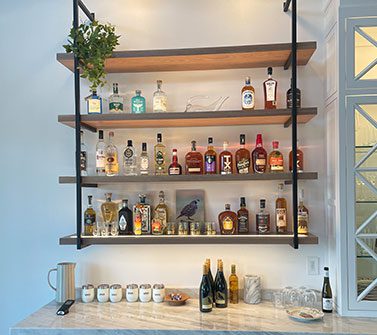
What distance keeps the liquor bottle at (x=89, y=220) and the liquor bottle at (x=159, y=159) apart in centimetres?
48

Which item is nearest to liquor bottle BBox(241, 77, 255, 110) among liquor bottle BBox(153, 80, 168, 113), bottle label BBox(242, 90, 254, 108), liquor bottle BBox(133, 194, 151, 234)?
bottle label BBox(242, 90, 254, 108)

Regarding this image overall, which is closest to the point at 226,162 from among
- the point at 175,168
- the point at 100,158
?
A: the point at 175,168

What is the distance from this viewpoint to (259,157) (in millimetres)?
2102

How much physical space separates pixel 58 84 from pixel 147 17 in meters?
0.73

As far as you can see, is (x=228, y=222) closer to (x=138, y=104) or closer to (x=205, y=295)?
(x=205, y=295)

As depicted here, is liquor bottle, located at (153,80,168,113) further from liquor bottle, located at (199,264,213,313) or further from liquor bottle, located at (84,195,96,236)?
liquor bottle, located at (199,264,213,313)

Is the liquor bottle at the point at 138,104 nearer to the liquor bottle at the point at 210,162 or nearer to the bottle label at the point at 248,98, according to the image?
the liquor bottle at the point at 210,162

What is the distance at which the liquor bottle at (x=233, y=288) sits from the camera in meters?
2.10

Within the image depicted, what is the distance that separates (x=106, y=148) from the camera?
7.33ft

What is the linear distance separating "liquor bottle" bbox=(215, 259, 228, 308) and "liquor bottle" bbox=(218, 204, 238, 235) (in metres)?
0.18

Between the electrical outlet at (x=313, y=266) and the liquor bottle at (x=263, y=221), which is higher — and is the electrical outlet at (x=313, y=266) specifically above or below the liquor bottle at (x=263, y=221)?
below

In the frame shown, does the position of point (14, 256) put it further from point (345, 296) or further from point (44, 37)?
point (345, 296)

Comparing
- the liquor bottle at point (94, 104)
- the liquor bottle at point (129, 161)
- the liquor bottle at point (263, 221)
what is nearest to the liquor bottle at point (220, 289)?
the liquor bottle at point (263, 221)

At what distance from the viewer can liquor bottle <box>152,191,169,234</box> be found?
2.16 m
